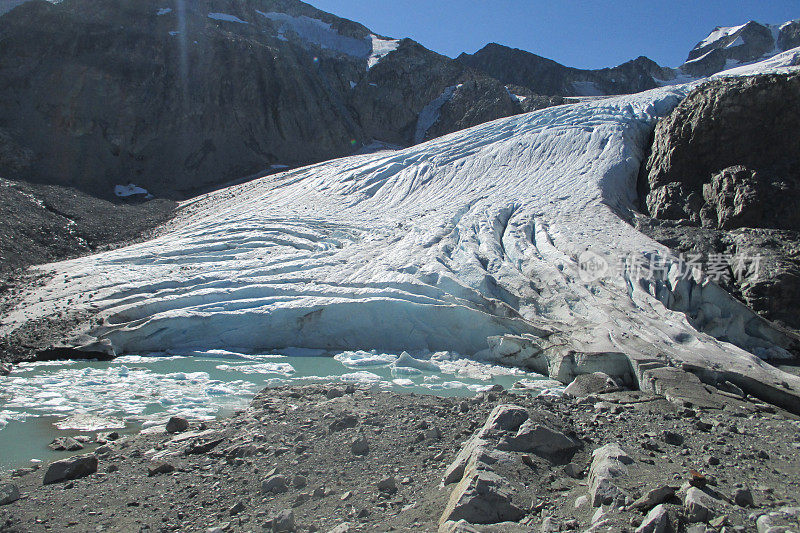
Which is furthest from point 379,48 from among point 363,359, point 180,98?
point 363,359

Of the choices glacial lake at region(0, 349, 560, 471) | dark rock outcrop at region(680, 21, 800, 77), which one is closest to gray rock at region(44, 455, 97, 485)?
glacial lake at region(0, 349, 560, 471)

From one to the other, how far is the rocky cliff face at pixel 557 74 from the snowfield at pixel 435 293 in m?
40.6

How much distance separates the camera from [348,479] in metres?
3.78

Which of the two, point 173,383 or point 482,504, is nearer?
point 482,504

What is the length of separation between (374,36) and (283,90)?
18003 millimetres

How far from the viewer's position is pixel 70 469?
13.1ft

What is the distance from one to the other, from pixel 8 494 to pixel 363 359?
570cm

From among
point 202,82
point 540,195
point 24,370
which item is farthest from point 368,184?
point 202,82

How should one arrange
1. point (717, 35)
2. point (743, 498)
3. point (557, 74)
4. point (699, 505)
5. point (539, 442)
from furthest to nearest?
point (717, 35)
point (557, 74)
point (539, 442)
point (743, 498)
point (699, 505)

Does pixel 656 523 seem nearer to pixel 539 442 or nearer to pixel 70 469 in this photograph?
pixel 539 442

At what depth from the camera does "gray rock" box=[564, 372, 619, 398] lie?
668 cm

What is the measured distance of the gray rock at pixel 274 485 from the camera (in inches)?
143

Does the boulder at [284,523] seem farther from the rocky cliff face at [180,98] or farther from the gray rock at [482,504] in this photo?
the rocky cliff face at [180,98]

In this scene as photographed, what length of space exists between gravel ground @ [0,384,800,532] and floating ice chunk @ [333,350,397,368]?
129 inches
